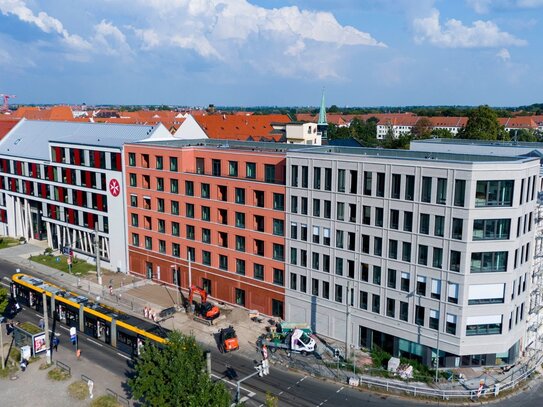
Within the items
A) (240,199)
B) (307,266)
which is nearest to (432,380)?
(307,266)

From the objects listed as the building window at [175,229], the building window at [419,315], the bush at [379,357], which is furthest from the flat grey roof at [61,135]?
the building window at [419,315]

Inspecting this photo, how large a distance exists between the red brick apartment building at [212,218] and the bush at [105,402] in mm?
24989

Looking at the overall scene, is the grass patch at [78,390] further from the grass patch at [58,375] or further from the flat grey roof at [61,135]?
the flat grey roof at [61,135]

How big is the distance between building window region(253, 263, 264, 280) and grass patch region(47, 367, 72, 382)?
84.1ft

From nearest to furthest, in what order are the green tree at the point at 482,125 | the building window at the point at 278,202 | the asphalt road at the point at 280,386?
the asphalt road at the point at 280,386 < the building window at the point at 278,202 < the green tree at the point at 482,125

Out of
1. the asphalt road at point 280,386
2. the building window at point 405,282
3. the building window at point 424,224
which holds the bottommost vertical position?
the asphalt road at point 280,386

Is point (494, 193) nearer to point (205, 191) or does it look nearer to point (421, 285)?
point (421, 285)

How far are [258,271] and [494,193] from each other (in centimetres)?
3165

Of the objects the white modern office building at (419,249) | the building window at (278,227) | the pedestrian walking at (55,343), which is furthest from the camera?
the building window at (278,227)

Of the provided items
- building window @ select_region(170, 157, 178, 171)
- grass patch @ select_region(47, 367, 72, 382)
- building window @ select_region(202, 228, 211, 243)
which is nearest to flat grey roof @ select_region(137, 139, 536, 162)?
building window @ select_region(170, 157, 178, 171)

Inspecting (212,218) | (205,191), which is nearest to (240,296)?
(212,218)

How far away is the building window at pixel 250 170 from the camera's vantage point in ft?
226

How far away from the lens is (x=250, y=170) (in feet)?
228

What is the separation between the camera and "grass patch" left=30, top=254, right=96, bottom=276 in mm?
89500
